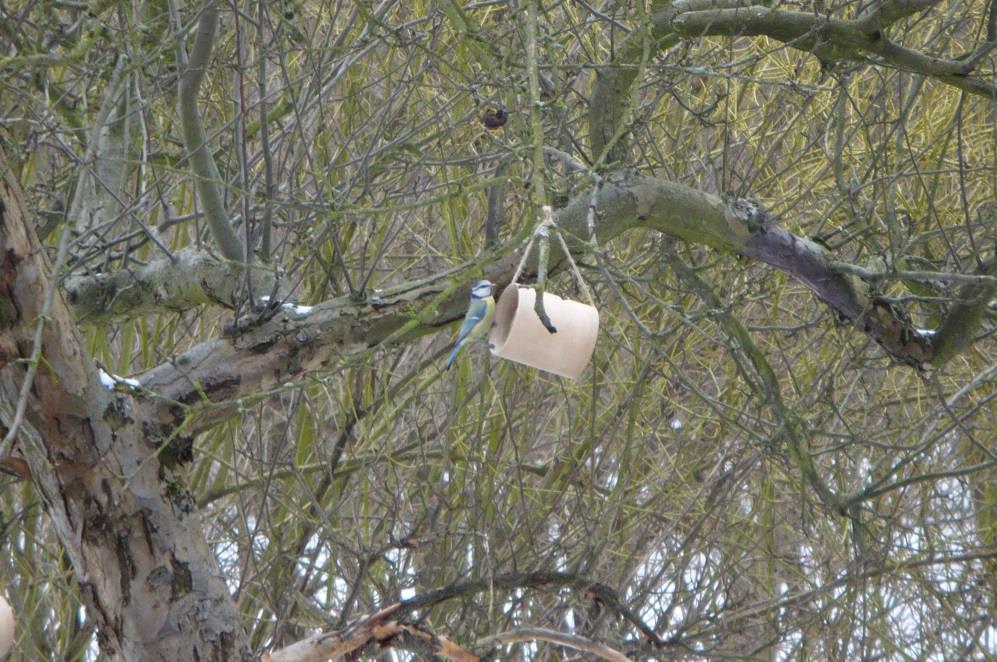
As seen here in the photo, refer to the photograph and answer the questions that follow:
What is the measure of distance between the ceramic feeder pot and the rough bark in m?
0.89

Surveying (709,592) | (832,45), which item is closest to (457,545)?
(709,592)

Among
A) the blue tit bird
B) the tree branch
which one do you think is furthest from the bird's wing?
the tree branch

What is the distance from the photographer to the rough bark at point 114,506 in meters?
1.95

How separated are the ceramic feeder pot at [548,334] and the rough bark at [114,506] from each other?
89 cm

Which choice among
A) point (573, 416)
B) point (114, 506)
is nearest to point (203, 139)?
point (114, 506)

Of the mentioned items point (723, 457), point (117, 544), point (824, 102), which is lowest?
point (117, 544)

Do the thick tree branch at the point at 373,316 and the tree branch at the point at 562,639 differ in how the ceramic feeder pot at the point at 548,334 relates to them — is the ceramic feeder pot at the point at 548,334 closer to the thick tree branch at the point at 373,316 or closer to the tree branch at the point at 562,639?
the thick tree branch at the point at 373,316

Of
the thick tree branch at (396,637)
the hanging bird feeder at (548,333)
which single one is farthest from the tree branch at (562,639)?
the hanging bird feeder at (548,333)

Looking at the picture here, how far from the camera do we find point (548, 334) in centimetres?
136

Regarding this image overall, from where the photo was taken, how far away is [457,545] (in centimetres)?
346

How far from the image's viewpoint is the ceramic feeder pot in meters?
1.35

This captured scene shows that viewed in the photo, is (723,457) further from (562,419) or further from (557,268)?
(557,268)

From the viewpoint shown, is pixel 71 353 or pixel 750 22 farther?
pixel 750 22

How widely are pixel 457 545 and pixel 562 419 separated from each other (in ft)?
2.12
